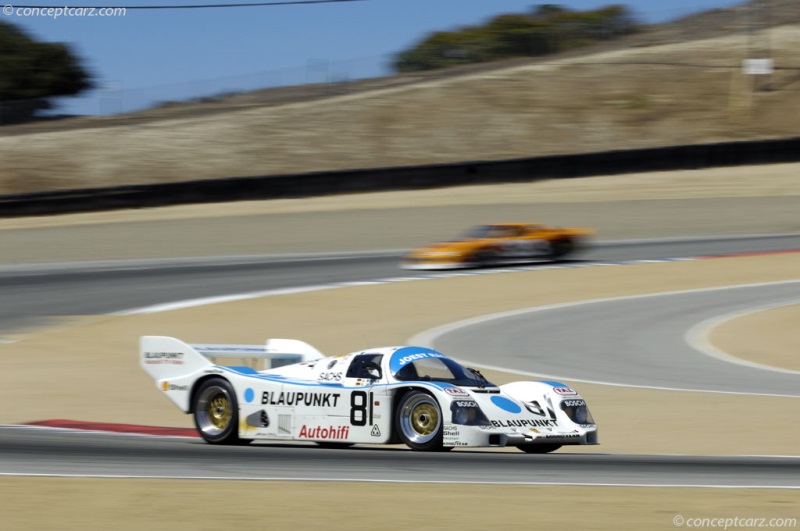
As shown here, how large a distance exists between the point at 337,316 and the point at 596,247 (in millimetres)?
10524

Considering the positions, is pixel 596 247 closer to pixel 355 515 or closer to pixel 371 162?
pixel 371 162

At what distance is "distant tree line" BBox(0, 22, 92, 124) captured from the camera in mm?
70750

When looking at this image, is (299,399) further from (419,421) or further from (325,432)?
(419,421)

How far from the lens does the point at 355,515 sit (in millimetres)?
7168

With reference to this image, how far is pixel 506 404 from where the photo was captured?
10031 millimetres

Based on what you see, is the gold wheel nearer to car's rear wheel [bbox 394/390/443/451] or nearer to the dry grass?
car's rear wheel [bbox 394/390/443/451]

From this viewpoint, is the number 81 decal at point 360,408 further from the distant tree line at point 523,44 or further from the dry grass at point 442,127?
the distant tree line at point 523,44

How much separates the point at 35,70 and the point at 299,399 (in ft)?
221

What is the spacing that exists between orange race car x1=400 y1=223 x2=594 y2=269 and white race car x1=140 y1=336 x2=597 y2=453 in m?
15.4

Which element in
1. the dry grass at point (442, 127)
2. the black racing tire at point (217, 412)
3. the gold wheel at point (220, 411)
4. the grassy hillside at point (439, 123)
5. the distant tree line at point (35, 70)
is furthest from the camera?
the distant tree line at point (35, 70)

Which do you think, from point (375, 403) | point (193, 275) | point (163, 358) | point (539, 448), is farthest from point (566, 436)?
point (193, 275)

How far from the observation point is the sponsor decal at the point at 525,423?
9.80m

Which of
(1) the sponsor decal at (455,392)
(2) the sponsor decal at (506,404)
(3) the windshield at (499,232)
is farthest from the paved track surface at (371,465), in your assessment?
(3) the windshield at (499,232)

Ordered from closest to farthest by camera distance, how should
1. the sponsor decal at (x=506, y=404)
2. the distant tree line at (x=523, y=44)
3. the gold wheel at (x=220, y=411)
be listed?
the sponsor decal at (x=506, y=404)
the gold wheel at (x=220, y=411)
the distant tree line at (x=523, y=44)
